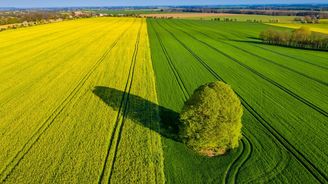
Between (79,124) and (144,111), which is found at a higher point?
(79,124)

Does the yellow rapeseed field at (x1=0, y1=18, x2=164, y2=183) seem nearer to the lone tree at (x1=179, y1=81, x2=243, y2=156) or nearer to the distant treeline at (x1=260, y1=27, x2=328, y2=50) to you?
the lone tree at (x1=179, y1=81, x2=243, y2=156)

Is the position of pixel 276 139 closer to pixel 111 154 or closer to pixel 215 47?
pixel 111 154

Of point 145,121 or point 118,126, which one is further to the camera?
point 145,121

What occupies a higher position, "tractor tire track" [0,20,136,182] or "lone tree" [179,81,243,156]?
"lone tree" [179,81,243,156]

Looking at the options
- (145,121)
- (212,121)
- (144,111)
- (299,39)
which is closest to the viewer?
(212,121)

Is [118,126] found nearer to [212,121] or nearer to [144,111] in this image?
[144,111]

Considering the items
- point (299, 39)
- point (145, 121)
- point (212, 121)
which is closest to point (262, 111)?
point (212, 121)

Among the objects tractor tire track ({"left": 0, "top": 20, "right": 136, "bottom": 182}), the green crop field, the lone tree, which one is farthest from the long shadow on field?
tractor tire track ({"left": 0, "top": 20, "right": 136, "bottom": 182})
